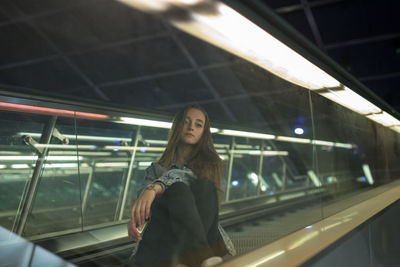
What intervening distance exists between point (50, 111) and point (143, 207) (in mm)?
1014

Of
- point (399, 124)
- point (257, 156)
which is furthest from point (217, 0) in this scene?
point (399, 124)

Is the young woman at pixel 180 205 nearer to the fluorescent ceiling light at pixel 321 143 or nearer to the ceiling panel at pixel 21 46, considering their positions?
the fluorescent ceiling light at pixel 321 143

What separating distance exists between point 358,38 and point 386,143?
187 inches

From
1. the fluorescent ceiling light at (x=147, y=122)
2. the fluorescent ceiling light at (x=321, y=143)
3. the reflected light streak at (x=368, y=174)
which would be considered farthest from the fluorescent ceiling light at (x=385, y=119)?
the fluorescent ceiling light at (x=147, y=122)

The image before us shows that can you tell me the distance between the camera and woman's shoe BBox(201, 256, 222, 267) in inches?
39.2

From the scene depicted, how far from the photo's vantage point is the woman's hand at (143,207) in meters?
0.98

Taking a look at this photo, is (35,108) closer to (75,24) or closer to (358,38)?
(75,24)

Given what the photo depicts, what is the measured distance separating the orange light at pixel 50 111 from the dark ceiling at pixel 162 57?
97 millimetres

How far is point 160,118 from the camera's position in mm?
1254

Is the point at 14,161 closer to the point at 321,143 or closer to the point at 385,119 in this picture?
the point at 321,143

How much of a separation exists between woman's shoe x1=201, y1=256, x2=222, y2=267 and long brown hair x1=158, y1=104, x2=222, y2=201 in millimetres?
223

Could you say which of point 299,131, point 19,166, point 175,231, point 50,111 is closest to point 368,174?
point 299,131

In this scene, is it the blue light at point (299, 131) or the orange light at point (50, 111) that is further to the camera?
the blue light at point (299, 131)

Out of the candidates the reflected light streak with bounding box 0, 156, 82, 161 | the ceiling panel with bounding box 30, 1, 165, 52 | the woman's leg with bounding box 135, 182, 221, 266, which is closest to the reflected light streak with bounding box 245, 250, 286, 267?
the woman's leg with bounding box 135, 182, 221, 266
